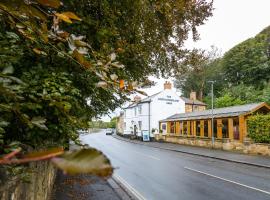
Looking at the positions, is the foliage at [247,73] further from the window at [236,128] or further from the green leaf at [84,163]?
the green leaf at [84,163]

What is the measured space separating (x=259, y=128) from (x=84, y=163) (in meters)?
27.3

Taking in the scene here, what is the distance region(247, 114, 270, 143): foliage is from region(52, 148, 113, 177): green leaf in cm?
2636

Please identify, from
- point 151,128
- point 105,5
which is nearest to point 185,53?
point 105,5

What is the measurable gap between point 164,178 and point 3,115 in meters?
12.2

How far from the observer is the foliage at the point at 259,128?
82.8 feet

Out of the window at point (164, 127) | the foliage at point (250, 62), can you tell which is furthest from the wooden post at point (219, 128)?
the foliage at point (250, 62)

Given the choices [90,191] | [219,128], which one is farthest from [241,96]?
[90,191]

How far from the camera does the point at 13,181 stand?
3102mm

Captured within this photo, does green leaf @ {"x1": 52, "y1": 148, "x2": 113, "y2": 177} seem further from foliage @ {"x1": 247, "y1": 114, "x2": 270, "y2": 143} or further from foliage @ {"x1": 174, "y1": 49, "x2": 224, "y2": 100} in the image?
foliage @ {"x1": 174, "y1": 49, "x2": 224, "y2": 100}

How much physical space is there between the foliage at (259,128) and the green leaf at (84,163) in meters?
26.4

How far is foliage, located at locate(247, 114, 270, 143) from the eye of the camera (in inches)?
993

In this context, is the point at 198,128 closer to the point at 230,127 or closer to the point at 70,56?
the point at 230,127

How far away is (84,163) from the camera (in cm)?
70

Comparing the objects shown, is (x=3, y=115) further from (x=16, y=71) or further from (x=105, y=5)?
(x=105, y=5)
